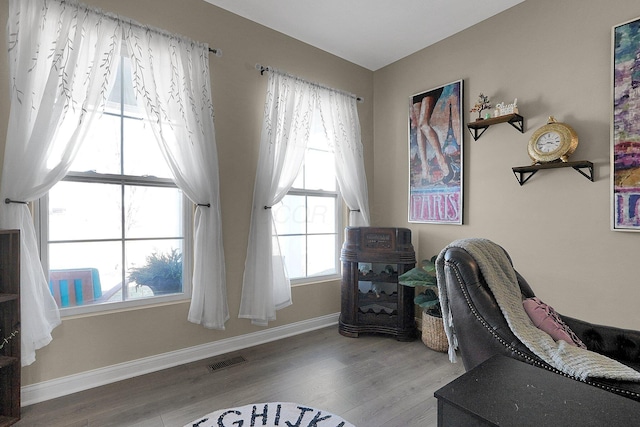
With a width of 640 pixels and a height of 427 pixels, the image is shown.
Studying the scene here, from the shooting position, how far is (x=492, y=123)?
2615mm

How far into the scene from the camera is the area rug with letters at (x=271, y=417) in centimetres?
172

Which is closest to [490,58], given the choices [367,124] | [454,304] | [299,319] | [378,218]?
[367,124]

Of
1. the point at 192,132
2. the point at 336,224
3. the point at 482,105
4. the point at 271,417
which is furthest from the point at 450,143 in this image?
the point at 271,417

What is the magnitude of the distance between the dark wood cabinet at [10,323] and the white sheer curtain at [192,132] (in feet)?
3.20

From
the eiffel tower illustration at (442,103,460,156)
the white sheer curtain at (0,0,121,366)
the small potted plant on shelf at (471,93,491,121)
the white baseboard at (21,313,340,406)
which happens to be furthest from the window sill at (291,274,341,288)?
the small potted plant on shelf at (471,93,491,121)

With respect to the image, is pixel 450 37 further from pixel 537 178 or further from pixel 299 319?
pixel 299 319

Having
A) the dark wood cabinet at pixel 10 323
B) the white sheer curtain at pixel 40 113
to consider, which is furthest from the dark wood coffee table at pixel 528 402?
the white sheer curtain at pixel 40 113

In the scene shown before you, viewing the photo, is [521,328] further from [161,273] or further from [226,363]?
[161,273]

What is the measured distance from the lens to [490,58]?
272 cm

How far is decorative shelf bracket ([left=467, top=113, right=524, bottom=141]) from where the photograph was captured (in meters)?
2.47

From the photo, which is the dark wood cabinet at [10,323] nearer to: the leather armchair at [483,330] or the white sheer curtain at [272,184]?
the white sheer curtain at [272,184]

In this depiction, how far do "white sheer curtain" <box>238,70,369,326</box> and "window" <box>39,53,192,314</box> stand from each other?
1.81ft

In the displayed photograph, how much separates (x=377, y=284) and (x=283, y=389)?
1.38 m

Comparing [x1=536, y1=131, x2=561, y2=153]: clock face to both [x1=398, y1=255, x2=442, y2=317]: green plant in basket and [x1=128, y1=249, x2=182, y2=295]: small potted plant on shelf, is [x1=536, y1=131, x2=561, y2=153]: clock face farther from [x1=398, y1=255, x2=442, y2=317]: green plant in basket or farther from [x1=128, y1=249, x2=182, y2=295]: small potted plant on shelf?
[x1=128, y1=249, x2=182, y2=295]: small potted plant on shelf
